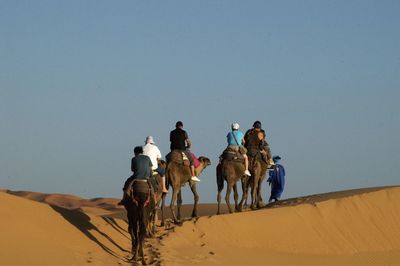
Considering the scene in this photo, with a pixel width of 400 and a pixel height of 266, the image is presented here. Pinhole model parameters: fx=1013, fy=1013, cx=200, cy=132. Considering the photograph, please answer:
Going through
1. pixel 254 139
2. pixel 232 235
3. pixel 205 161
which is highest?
pixel 254 139

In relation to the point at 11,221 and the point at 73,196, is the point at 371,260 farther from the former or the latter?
the point at 73,196

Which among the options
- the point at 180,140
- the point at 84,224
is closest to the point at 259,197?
the point at 180,140

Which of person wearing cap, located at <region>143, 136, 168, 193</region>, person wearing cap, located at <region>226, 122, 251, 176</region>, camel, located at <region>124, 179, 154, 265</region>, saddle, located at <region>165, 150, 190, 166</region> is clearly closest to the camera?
camel, located at <region>124, 179, 154, 265</region>

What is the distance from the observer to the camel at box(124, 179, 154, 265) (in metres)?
23.6

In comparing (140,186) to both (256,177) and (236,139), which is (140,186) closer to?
(236,139)

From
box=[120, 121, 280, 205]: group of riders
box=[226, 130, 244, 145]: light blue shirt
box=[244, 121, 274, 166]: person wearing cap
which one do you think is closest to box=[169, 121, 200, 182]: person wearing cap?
box=[120, 121, 280, 205]: group of riders

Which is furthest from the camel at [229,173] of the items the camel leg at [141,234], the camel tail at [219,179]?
the camel leg at [141,234]

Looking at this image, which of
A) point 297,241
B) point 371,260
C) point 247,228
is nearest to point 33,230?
point 247,228

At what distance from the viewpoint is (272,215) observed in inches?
1216

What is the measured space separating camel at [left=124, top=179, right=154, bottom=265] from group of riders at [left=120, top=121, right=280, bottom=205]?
0.13 m

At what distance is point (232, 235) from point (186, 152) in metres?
3.44

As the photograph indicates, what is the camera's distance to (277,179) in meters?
38.4

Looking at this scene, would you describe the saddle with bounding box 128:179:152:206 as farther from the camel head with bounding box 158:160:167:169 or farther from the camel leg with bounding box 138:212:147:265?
the camel head with bounding box 158:160:167:169

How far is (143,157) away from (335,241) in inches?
383
